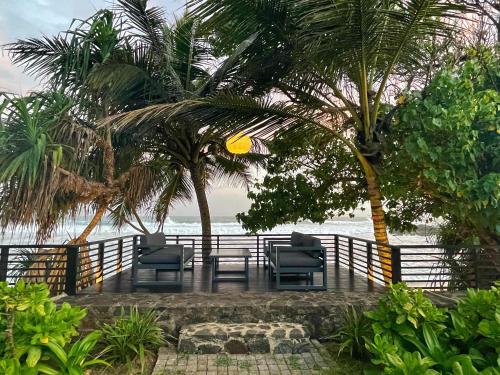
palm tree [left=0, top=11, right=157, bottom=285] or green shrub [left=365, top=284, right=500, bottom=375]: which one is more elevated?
palm tree [left=0, top=11, right=157, bottom=285]

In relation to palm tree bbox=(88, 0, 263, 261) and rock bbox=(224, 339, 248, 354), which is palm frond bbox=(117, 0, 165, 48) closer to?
palm tree bbox=(88, 0, 263, 261)

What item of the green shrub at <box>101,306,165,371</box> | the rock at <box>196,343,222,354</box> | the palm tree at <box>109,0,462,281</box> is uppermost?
the palm tree at <box>109,0,462,281</box>

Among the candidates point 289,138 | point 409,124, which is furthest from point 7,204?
point 409,124

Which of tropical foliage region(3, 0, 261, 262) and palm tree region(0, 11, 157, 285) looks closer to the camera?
palm tree region(0, 11, 157, 285)

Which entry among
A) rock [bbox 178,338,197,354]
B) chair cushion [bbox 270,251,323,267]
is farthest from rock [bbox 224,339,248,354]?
chair cushion [bbox 270,251,323,267]

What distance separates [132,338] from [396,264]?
344 centimetres

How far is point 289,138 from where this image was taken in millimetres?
5996

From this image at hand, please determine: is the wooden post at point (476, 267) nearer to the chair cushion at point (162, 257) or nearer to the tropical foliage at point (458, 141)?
the tropical foliage at point (458, 141)

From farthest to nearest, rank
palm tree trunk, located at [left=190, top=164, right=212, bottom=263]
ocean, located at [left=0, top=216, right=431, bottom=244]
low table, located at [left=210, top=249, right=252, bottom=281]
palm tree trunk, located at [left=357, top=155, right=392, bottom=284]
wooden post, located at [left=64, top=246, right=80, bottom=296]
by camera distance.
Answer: palm tree trunk, located at [left=190, top=164, right=212, bottom=263]
ocean, located at [left=0, top=216, right=431, bottom=244]
low table, located at [left=210, top=249, right=252, bottom=281]
palm tree trunk, located at [left=357, top=155, right=392, bottom=284]
wooden post, located at [left=64, top=246, right=80, bottom=296]

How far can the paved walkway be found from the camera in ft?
9.80

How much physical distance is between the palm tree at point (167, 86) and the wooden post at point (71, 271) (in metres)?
2.01

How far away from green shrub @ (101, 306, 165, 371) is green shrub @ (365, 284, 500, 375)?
2196 mm

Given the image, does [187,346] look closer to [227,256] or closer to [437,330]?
[227,256]

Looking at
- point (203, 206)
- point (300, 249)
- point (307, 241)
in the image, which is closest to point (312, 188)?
point (307, 241)
